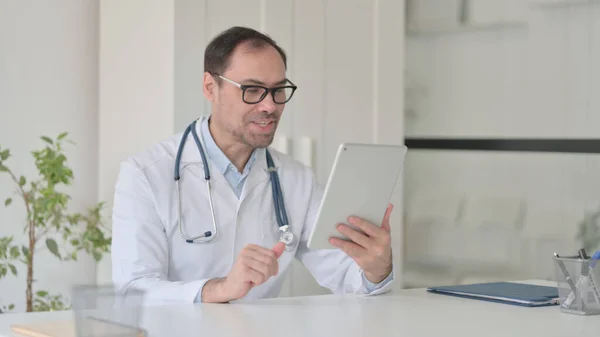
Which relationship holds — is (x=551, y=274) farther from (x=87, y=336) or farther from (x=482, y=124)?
(x=87, y=336)

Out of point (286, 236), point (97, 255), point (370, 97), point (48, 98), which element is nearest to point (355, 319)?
point (286, 236)

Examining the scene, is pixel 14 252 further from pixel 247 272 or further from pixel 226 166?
pixel 247 272

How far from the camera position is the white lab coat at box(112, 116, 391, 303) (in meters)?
2.44

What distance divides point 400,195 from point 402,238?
23 centimetres

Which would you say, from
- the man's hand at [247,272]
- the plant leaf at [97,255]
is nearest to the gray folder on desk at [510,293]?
the man's hand at [247,272]

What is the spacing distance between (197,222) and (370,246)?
52 centimetres

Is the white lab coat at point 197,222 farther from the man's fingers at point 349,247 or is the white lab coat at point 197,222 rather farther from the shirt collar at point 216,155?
the man's fingers at point 349,247

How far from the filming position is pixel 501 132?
11.9ft

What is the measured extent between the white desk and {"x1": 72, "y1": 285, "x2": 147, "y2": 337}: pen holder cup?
16 cm

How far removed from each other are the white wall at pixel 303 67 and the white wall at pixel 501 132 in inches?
9.1

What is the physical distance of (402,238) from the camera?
12.6ft

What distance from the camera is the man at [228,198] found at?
7.99 ft

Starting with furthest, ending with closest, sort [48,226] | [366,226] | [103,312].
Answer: [48,226] < [366,226] < [103,312]

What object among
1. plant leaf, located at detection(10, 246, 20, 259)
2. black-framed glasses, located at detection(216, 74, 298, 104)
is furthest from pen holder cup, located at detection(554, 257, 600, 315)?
plant leaf, located at detection(10, 246, 20, 259)
